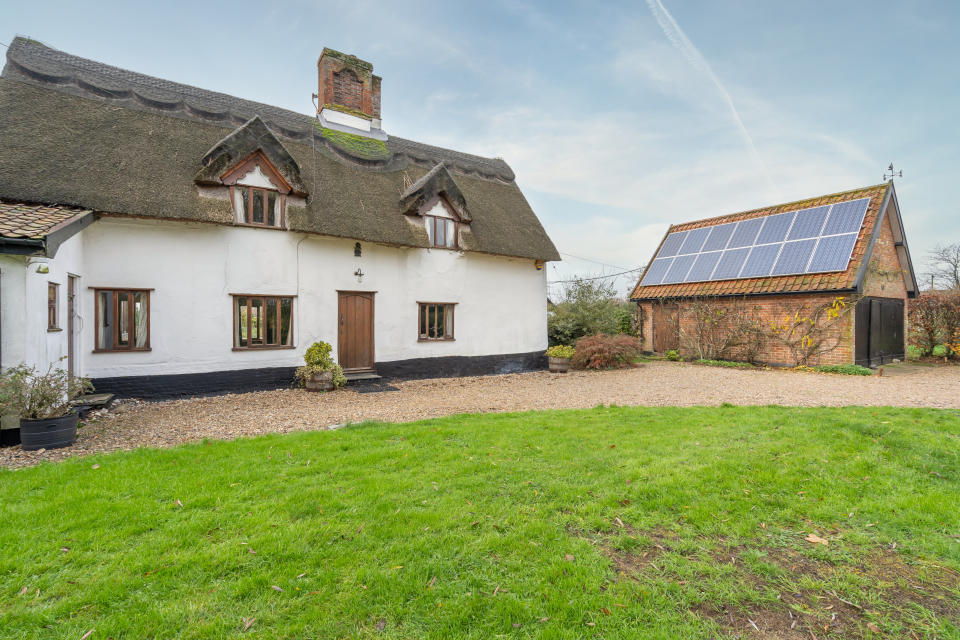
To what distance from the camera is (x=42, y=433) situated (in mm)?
5559

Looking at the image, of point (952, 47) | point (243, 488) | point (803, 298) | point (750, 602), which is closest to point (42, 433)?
point (243, 488)

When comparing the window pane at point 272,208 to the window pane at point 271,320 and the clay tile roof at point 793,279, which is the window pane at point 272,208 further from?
the clay tile roof at point 793,279

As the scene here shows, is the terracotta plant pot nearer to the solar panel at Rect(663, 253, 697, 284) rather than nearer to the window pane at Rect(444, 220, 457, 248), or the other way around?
the window pane at Rect(444, 220, 457, 248)

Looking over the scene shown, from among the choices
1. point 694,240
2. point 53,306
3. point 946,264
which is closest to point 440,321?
point 53,306

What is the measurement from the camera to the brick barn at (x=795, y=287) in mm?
13828

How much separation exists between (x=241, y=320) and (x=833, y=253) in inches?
704

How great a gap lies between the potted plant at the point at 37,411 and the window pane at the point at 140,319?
351cm

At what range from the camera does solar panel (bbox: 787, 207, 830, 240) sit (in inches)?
606

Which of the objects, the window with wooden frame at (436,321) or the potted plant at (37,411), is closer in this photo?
the potted plant at (37,411)

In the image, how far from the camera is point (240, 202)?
10250 mm

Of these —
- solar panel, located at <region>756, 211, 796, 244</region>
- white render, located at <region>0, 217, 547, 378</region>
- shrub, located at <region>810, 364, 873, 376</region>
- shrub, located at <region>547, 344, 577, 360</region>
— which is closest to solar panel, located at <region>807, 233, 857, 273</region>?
solar panel, located at <region>756, 211, 796, 244</region>

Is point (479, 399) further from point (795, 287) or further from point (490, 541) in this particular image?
point (795, 287)

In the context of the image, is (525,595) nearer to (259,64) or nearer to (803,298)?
(259,64)

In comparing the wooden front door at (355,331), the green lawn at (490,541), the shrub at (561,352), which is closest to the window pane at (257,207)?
the wooden front door at (355,331)
